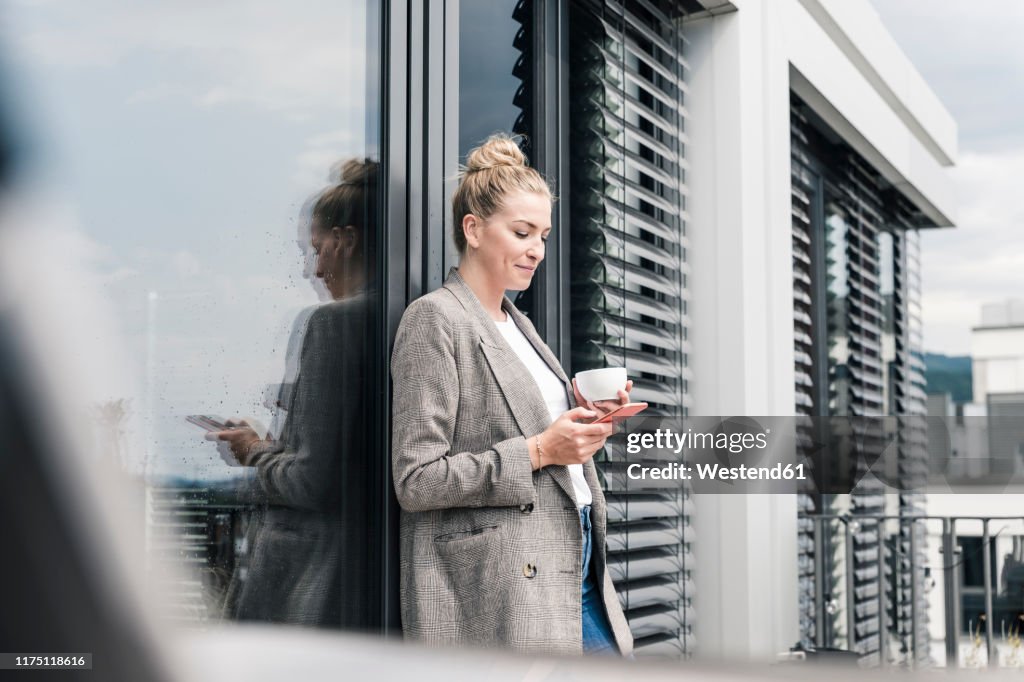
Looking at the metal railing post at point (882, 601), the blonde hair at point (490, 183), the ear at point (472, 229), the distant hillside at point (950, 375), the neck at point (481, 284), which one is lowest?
the metal railing post at point (882, 601)

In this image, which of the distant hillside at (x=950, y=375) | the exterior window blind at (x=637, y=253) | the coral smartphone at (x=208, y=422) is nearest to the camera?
the coral smartphone at (x=208, y=422)

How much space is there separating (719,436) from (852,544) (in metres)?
1.26

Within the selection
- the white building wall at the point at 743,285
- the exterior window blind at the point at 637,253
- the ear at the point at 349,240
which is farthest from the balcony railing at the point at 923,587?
the ear at the point at 349,240

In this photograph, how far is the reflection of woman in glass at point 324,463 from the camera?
1519mm

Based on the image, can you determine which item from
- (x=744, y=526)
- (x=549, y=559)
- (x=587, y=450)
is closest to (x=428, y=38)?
(x=587, y=450)

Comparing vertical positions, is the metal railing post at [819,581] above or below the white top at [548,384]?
below

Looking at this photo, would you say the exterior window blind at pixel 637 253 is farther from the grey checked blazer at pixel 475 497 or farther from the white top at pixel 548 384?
the grey checked blazer at pixel 475 497

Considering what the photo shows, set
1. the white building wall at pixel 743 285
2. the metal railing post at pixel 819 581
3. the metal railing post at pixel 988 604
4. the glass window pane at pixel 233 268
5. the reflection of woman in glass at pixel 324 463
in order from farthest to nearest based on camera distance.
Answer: the metal railing post at pixel 819 581
the metal railing post at pixel 988 604
the white building wall at pixel 743 285
the reflection of woman in glass at pixel 324 463
the glass window pane at pixel 233 268

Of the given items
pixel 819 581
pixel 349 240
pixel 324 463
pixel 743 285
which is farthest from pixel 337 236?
pixel 819 581

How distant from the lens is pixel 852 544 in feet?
13.2

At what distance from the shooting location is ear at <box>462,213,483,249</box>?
179 cm

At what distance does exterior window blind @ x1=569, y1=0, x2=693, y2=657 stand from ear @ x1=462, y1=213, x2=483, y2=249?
0.79 meters

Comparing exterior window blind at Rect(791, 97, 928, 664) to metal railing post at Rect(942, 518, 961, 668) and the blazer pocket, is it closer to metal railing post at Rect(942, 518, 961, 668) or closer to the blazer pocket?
metal railing post at Rect(942, 518, 961, 668)

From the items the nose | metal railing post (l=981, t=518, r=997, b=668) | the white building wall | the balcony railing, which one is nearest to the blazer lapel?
the nose
